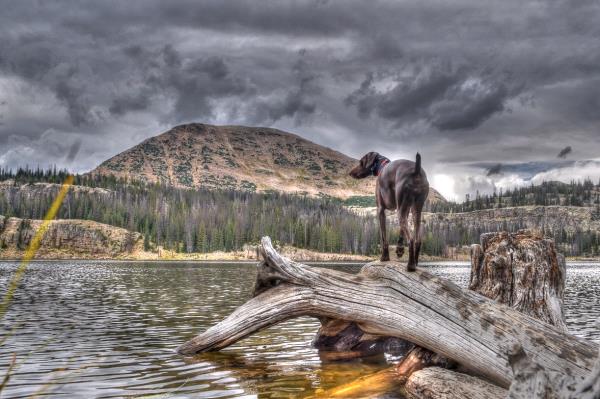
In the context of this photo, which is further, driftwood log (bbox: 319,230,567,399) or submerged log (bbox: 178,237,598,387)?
driftwood log (bbox: 319,230,567,399)

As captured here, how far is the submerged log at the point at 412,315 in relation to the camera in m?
8.82

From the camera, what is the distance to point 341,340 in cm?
1664

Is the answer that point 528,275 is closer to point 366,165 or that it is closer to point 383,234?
point 383,234

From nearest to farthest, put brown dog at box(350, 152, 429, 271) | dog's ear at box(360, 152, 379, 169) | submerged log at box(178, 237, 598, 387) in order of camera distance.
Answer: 1. submerged log at box(178, 237, 598, 387)
2. brown dog at box(350, 152, 429, 271)
3. dog's ear at box(360, 152, 379, 169)

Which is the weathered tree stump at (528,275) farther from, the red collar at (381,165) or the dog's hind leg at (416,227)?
the red collar at (381,165)

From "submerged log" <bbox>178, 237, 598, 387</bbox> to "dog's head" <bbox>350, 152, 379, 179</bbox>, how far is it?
2465mm

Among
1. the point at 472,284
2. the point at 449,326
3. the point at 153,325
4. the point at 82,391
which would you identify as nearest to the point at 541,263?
the point at 472,284

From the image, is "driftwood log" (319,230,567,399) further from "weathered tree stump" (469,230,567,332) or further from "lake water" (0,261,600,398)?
"lake water" (0,261,600,398)

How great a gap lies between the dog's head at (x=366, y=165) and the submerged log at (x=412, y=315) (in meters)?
2.47

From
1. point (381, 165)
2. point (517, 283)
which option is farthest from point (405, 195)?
point (517, 283)

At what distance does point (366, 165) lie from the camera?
13406 millimetres

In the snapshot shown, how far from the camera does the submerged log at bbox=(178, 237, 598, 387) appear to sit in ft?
28.9

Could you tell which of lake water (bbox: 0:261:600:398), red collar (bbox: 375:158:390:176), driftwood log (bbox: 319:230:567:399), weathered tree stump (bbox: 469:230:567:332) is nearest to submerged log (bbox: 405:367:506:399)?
driftwood log (bbox: 319:230:567:399)

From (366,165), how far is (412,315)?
4.15 meters
